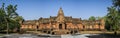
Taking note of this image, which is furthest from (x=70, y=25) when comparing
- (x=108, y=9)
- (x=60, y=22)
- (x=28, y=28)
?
(x=108, y=9)

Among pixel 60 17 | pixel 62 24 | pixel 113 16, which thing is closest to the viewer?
pixel 113 16

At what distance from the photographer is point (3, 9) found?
60.6 metres

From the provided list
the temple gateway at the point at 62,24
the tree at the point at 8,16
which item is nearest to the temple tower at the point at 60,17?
the temple gateway at the point at 62,24

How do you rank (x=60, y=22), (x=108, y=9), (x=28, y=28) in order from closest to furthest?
1. (x=108, y=9)
2. (x=60, y=22)
3. (x=28, y=28)

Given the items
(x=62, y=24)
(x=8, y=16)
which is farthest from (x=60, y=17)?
(x=8, y=16)

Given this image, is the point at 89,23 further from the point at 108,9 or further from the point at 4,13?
the point at 4,13

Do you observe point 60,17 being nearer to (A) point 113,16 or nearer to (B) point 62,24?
(B) point 62,24

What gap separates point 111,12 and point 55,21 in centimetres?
2504

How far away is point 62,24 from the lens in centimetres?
7650

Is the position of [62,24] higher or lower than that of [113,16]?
lower

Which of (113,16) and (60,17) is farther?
(60,17)

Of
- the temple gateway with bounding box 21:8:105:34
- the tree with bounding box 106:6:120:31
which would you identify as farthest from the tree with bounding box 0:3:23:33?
the tree with bounding box 106:6:120:31

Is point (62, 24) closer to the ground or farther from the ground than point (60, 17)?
closer to the ground

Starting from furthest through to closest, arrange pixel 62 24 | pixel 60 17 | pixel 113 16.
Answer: pixel 62 24, pixel 60 17, pixel 113 16
